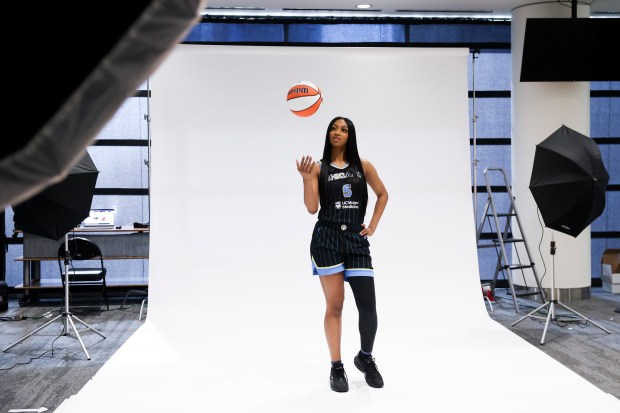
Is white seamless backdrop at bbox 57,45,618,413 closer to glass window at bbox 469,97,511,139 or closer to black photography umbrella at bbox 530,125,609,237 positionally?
black photography umbrella at bbox 530,125,609,237

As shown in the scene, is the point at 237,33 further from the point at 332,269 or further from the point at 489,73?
the point at 332,269

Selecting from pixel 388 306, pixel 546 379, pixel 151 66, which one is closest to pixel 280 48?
pixel 388 306

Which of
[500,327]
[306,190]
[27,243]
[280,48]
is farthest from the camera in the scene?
[27,243]

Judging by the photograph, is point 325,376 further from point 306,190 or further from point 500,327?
point 500,327

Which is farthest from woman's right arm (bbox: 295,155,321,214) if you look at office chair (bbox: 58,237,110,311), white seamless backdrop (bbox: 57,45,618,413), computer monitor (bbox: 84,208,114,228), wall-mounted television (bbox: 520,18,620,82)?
computer monitor (bbox: 84,208,114,228)

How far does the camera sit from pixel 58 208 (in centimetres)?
391

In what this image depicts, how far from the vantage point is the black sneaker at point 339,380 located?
3.30 metres

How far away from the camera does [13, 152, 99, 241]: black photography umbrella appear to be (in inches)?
153

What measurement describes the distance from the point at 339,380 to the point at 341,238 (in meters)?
0.74

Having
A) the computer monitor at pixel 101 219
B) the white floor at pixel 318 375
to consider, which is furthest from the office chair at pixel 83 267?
the white floor at pixel 318 375

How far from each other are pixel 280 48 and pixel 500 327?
2764 millimetres

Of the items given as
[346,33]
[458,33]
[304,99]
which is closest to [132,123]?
[346,33]

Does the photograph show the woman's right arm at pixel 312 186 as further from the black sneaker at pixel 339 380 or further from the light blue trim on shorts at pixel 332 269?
the black sneaker at pixel 339 380

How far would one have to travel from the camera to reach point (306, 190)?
10.8ft
